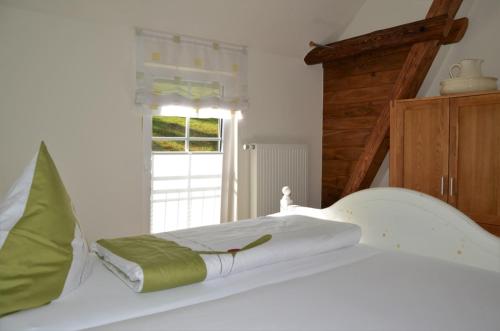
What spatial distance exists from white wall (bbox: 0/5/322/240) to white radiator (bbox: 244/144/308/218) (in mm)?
1028

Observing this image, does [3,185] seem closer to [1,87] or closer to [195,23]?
[1,87]

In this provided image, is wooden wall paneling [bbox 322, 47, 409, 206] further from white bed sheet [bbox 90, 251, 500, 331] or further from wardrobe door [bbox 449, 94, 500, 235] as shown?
white bed sheet [bbox 90, 251, 500, 331]

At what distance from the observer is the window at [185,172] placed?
3320mm

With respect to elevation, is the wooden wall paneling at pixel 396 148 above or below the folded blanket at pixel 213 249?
above

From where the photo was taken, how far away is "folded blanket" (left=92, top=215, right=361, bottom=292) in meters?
1.30

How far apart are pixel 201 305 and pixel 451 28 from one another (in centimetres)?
298

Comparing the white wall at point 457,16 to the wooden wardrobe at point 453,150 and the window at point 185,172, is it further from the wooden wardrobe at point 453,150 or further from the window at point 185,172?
the window at point 185,172

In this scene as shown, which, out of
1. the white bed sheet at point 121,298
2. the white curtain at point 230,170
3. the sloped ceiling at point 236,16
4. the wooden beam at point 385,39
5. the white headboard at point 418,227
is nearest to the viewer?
the white bed sheet at point 121,298

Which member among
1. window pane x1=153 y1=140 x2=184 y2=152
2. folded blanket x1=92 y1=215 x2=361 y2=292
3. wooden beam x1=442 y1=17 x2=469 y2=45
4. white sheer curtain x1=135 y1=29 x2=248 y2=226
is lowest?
folded blanket x1=92 y1=215 x2=361 y2=292

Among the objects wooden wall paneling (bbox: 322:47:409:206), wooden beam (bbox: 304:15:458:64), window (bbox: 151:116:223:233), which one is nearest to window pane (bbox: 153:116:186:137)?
window (bbox: 151:116:223:233)

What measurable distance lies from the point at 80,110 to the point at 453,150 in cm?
262

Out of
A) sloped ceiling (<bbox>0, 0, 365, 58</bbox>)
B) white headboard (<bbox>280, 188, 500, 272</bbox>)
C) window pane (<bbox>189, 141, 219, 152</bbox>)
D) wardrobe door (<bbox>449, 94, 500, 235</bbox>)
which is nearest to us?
white headboard (<bbox>280, 188, 500, 272</bbox>)

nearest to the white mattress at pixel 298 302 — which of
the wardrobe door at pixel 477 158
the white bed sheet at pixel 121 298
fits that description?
the white bed sheet at pixel 121 298

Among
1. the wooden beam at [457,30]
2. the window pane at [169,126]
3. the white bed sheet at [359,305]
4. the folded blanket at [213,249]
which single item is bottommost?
the white bed sheet at [359,305]
